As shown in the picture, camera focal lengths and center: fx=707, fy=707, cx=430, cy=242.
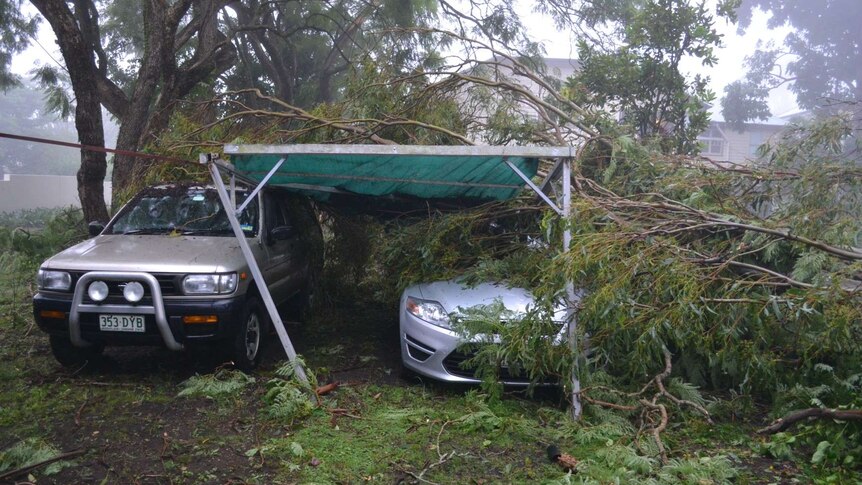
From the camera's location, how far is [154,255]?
5.76 meters

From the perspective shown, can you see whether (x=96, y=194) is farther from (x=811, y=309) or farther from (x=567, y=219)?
(x=811, y=309)

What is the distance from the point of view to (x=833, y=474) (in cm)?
420

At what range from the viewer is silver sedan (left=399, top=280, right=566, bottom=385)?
5.62 meters

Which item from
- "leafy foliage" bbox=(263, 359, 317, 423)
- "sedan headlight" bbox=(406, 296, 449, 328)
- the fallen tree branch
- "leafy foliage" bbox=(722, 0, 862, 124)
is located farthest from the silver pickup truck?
"leafy foliage" bbox=(722, 0, 862, 124)

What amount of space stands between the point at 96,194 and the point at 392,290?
227 inches

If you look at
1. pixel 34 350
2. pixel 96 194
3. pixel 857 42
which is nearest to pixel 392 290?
pixel 34 350

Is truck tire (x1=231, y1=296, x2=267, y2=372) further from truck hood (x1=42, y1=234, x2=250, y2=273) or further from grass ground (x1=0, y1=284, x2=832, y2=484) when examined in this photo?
truck hood (x1=42, y1=234, x2=250, y2=273)

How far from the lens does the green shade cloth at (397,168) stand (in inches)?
206

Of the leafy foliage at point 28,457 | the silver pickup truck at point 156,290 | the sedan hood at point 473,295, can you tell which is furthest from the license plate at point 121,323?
the sedan hood at point 473,295

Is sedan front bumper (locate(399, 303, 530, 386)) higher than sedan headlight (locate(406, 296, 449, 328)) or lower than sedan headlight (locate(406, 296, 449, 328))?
lower

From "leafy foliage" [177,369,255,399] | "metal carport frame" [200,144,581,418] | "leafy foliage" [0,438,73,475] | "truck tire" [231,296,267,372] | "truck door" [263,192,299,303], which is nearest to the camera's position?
"leafy foliage" [0,438,73,475]

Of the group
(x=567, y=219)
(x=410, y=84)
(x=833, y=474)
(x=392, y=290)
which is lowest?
(x=833, y=474)

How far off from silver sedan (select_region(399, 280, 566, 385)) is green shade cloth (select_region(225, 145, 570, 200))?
976 millimetres

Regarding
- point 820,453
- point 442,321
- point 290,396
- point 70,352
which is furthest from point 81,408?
point 820,453
